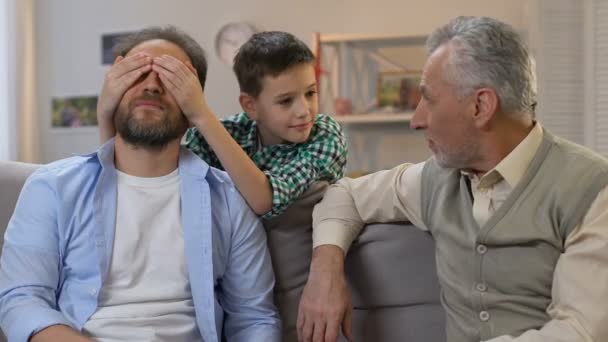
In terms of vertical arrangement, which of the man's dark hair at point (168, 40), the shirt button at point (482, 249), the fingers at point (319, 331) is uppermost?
the man's dark hair at point (168, 40)

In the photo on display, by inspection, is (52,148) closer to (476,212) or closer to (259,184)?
(259,184)

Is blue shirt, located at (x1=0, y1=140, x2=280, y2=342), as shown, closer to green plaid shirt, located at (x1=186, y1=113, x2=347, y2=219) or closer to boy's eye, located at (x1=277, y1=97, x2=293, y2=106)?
green plaid shirt, located at (x1=186, y1=113, x2=347, y2=219)

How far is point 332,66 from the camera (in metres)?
4.16

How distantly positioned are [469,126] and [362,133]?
2.78 m

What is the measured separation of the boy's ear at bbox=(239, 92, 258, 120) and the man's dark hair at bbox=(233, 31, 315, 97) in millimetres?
13

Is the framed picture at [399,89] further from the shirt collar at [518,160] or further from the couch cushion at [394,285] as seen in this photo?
the shirt collar at [518,160]

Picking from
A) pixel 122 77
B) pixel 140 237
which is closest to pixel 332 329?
pixel 140 237

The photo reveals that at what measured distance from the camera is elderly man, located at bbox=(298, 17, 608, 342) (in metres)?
1.30

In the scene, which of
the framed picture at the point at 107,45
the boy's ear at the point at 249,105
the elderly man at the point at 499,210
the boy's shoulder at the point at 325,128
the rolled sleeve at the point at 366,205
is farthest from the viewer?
the framed picture at the point at 107,45

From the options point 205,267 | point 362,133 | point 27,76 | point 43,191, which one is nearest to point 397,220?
point 205,267

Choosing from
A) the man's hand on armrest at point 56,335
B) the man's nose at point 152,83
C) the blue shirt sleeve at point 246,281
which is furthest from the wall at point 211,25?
the man's hand on armrest at point 56,335

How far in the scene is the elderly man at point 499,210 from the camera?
51.2 inches

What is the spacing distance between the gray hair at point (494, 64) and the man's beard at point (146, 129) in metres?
0.57

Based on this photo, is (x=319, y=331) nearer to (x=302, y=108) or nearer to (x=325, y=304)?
(x=325, y=304)
